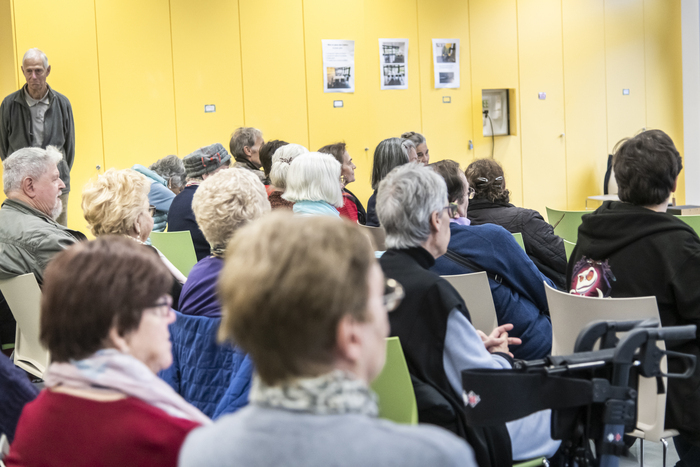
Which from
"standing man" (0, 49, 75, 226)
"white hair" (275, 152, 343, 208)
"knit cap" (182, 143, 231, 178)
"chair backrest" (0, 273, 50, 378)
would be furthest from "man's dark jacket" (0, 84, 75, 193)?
"chair backrest" (0, 273, 50, 378)

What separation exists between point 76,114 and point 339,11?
2875 millimetres

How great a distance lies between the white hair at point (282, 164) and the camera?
14.2 ft

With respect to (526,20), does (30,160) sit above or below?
below

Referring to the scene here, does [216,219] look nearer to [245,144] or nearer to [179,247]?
[179,247]

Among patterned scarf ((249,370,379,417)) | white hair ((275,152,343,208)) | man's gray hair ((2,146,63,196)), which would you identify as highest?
man's gray hair ((2,146,63,196))

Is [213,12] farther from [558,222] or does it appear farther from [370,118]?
[558,222]

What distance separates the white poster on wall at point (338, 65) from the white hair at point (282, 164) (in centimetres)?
296

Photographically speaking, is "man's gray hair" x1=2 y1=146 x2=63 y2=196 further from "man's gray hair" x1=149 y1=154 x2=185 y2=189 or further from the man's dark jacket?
"man's gray hair" x1=149 y1=154 x2=185 y2=189

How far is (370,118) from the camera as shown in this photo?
26.2ft

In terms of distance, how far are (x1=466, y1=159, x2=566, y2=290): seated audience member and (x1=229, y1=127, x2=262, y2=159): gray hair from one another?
2.41 m

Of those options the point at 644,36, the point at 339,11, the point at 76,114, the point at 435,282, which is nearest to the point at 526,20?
the point at 644,36

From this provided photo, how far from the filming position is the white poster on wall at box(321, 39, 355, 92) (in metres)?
7.18

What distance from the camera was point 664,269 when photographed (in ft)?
7.09

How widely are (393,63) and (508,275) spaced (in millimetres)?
5951
